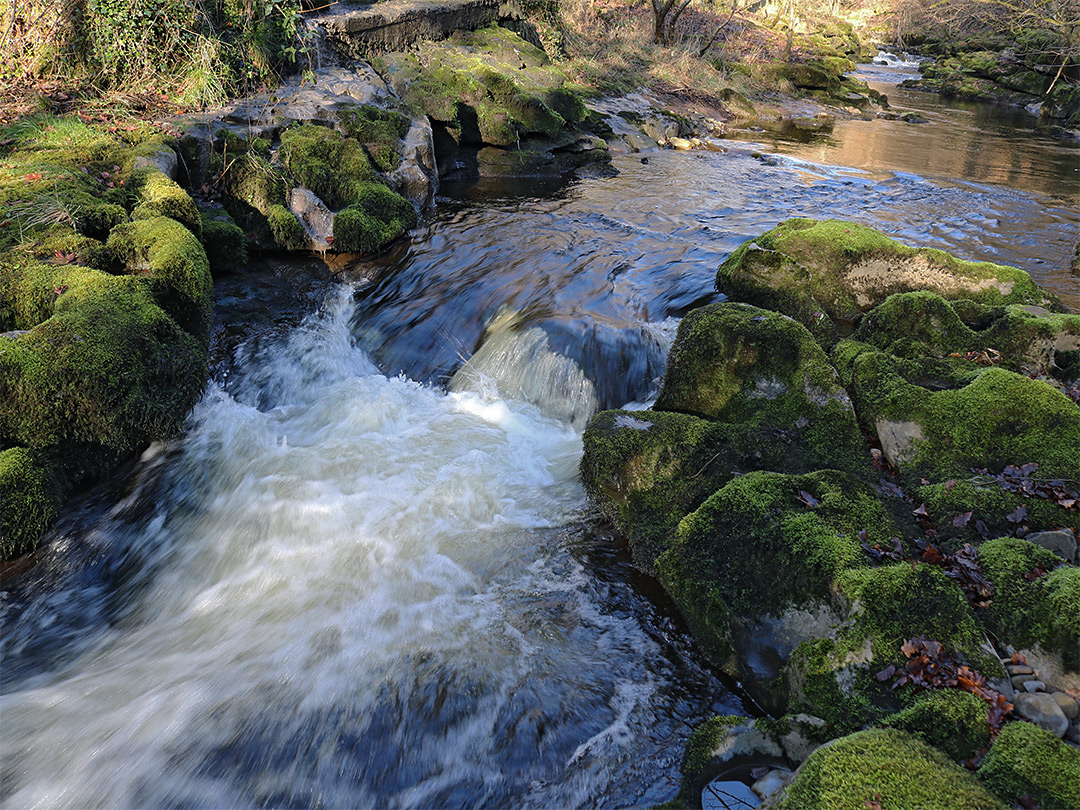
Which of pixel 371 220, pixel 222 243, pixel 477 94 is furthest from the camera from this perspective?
pixel 477 94

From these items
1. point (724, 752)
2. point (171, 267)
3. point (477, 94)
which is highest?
point (477, 94)

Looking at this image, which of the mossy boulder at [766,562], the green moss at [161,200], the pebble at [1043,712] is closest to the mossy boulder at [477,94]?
the green moss at [161,200]

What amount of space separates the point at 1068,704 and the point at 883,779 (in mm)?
1208

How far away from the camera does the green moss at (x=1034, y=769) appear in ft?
8.57

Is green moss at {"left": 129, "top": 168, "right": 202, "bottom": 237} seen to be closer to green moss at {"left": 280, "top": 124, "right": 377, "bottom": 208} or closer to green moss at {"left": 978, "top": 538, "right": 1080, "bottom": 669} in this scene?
green moss at {"left": 280, "top": 124, "right": 377, "bottom": 208}

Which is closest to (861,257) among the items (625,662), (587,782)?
(625,662)

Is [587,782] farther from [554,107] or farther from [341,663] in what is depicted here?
Answer: [554,107]

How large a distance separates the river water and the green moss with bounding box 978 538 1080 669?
1623 millimetres

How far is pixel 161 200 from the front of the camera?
740 centimetres

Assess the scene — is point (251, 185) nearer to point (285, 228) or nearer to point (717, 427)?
point (285, 228)

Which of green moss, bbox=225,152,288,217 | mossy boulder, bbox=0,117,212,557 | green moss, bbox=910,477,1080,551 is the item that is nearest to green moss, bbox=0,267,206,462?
mossy boulder, bbox=0,117,212,557

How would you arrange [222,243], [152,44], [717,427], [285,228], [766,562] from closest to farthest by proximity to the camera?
[766,562], [717,427], [222,243], [285,228], [152,44]

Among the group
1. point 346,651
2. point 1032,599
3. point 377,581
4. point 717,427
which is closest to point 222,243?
point 377,581

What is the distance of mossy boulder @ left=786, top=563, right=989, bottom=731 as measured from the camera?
327 cm
